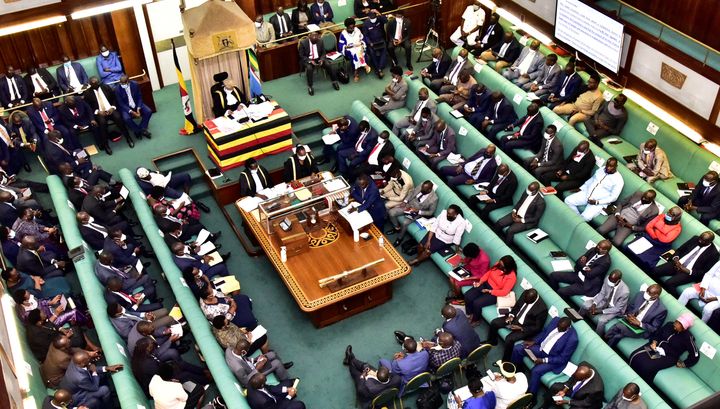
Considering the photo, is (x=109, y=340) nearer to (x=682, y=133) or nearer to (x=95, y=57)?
(x=95, y=57)

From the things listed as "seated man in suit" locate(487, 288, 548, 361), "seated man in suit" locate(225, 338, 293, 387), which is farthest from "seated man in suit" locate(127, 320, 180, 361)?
"seated man in suit" locate(487, 288, 548, 361)

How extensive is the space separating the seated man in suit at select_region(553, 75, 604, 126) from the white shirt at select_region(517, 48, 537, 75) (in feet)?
4.93

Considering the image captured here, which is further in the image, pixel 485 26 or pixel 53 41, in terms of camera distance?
pixel 485 26

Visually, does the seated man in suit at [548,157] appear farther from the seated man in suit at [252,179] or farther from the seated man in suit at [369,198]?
the seated man in suit at [252,179]

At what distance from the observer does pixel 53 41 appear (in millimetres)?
13516

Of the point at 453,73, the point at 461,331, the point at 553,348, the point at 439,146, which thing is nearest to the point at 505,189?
the point at 439,146

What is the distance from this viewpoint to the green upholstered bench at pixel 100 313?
306 inches

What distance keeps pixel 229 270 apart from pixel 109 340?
2.73 metres

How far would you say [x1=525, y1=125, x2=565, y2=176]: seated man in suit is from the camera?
453 inches

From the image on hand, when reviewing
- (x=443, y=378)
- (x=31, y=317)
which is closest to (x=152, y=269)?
(x=31, y=317)

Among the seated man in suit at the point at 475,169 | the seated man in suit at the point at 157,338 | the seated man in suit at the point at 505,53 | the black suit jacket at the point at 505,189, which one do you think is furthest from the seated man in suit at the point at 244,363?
the seated man in suit at the point at 505,53

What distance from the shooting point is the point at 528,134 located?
40.0 feet

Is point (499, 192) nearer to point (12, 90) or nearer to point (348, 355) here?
point (348, 355)

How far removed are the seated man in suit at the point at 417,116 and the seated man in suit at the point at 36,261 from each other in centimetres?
645
